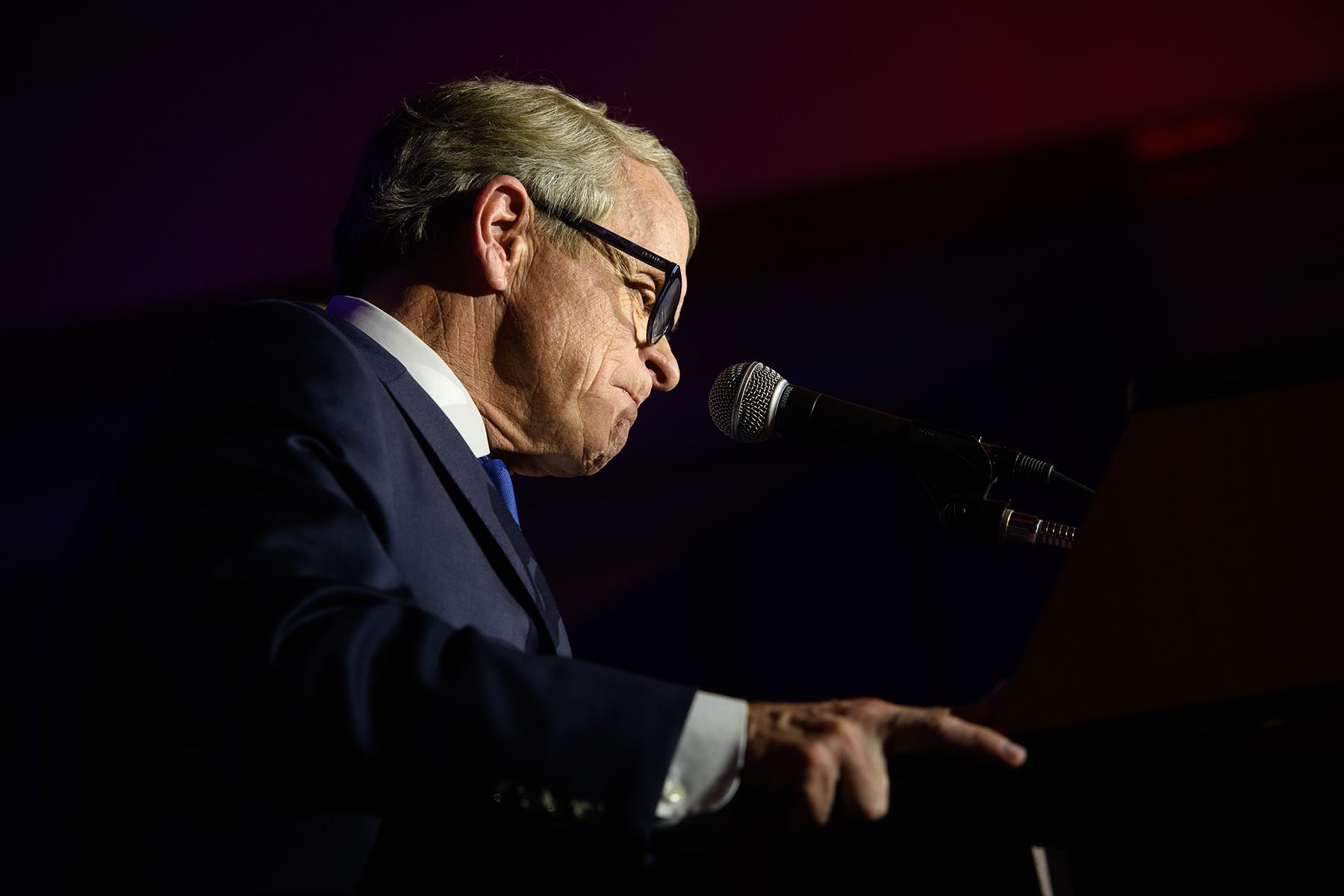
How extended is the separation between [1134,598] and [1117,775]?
0.12 metres

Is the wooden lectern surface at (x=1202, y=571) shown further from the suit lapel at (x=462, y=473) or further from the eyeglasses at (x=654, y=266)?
the eyeglasses at (x=654, y=266)

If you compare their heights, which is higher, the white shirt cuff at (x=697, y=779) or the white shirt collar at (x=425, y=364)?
the white shirt collar at (x=425, y=364)

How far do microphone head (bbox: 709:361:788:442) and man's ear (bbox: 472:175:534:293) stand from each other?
0.33 m

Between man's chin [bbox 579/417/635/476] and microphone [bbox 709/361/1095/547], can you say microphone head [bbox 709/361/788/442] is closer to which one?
microphone [bbox 709/361/1095/547]

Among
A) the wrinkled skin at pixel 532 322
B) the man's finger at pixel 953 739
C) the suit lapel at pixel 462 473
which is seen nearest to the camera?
the man's finger at pixel 953 739

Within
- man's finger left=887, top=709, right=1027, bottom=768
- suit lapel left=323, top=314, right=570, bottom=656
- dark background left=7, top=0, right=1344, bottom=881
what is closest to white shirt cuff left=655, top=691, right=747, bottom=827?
man's finger left=887, top=709, right=1027, bottom=768

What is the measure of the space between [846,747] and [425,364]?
911 mm

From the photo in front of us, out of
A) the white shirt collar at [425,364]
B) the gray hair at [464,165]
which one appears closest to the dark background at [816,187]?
the gray hair at [464,165]

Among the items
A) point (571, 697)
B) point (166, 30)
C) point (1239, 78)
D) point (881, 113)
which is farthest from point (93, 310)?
point (1239, 78)

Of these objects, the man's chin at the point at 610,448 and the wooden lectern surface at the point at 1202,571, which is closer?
the wooden lectern surface at the point at 1202,571

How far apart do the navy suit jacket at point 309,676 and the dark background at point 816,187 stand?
5.09ft

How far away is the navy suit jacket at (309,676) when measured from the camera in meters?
0.72

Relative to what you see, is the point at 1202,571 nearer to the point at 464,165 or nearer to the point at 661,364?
the point at 661,364

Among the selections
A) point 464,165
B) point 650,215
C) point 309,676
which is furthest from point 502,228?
point 309,676
